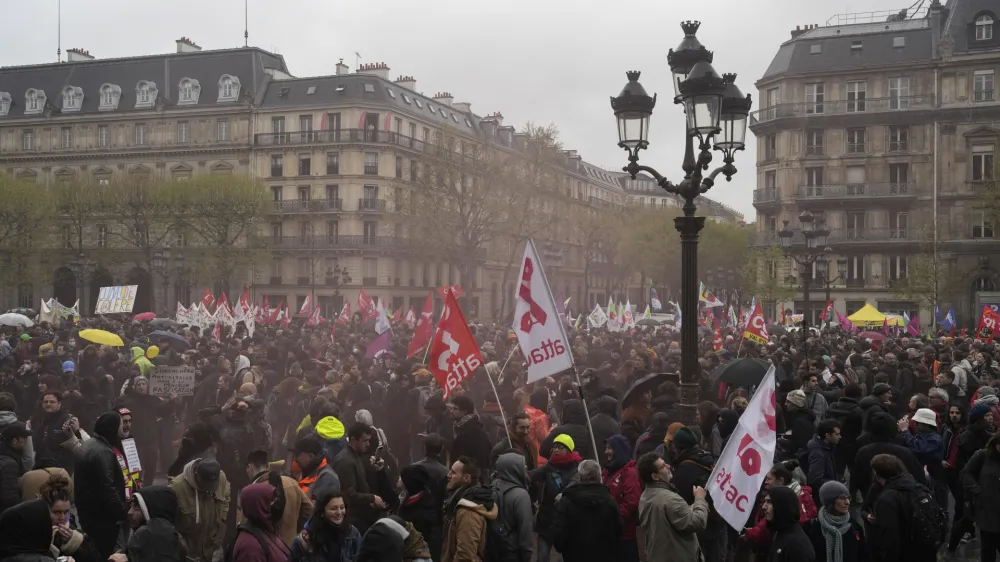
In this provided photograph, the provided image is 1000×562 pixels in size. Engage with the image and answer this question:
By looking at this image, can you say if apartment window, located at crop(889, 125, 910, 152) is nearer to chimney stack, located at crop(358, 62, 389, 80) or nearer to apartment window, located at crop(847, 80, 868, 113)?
apartment window, located at crop(847, 80, 868, 113)

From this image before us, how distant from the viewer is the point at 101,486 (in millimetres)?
7168

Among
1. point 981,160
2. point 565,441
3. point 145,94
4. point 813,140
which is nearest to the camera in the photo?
point 565,441

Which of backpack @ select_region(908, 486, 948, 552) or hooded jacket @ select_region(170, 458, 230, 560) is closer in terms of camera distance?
backpack @ select_region(908, 486, 948, 552)

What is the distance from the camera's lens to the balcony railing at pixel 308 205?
2470 inches

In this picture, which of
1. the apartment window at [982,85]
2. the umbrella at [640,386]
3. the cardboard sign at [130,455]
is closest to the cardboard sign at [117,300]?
the cardboard sign at [130,455]

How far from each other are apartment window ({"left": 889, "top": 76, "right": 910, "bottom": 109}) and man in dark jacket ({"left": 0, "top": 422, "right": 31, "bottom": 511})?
2140 inches

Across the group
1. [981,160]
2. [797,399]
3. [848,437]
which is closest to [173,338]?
[797,399]

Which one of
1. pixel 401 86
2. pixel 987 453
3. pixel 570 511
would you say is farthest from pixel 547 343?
pixel 401 86

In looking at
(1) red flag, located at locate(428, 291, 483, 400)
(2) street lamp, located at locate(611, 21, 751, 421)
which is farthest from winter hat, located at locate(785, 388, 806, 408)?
(1) red flag, located at locate(428, 291, 483, 400)

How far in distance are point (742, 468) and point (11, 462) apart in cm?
572

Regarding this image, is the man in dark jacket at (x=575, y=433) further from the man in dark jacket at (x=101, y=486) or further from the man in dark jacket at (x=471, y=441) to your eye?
the man in dark jacket at (x=101, y=486)

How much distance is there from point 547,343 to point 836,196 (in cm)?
4983

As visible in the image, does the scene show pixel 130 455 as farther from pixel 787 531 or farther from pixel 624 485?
pixel 787 531

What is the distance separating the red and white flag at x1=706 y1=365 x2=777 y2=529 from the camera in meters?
6.34
